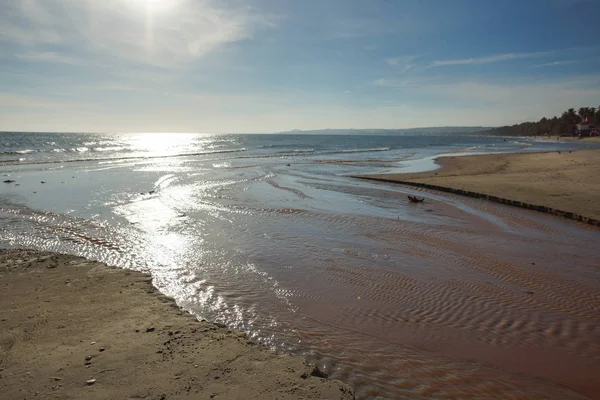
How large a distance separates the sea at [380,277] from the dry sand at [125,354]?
0.83m

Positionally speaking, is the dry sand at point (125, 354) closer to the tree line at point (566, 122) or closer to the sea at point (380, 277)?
the sea at point (380, 277)

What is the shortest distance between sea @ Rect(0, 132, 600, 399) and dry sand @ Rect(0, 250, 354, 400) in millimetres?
833

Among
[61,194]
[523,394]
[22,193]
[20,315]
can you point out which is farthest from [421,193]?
[22,193]

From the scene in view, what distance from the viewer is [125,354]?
16.2 ft

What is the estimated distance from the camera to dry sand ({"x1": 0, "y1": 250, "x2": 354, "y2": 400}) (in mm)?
4258

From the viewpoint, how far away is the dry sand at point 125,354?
426 centimetres

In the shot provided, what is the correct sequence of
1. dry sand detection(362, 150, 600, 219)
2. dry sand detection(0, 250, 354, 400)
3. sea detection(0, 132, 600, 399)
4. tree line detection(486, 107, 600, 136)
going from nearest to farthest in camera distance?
dry sand detection(0, 250, 354, 400) → sea detection(0, 132, 600, 399) → dry sand detection(362, 150, 600, 219) → tree line detection(486, 107, 600, 136)

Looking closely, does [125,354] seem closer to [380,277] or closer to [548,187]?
[380,277]

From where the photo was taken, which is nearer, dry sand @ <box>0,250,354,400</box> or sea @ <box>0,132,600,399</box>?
dry sand @ <box>0,250,354,400</box>

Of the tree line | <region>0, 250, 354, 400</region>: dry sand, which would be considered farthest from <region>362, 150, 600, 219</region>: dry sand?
the tree line

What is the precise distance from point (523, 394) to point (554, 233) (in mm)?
10635

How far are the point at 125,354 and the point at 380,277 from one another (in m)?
6.44

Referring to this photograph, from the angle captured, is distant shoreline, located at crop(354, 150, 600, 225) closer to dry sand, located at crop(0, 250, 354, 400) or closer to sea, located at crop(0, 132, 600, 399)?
sea, located at crop(0, 132, 600, 399)

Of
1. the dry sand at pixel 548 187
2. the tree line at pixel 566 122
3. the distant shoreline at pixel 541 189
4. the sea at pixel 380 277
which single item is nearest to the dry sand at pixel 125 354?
the sea at pixel 380 277
